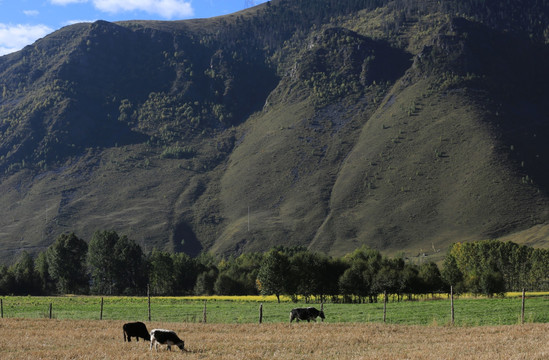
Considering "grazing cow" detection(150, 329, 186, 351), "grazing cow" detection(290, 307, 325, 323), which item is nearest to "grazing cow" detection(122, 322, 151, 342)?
"grazing cow" detection(150, 329, 186, 351)

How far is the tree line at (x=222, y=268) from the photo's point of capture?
4488 inches

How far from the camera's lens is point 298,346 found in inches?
1200

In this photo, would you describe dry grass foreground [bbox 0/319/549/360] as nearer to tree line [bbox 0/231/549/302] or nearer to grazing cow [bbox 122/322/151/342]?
grazing cow [bbox 122/322/151/342]

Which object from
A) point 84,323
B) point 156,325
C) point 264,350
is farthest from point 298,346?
point 84,323

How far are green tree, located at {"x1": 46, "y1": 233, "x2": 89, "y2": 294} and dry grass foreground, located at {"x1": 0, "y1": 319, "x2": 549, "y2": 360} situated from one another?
114157 mm

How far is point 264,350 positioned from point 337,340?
5217 millimetres

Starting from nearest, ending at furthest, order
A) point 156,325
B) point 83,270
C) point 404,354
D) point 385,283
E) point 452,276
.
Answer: point 404,354, point 156,325, point 385,283, point 452,276, point 83,270

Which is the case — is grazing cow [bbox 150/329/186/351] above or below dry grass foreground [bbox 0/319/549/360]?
above

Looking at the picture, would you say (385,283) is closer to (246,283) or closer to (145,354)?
(246,283)

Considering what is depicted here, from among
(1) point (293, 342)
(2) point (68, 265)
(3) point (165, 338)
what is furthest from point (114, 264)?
(1) point (293, 342)

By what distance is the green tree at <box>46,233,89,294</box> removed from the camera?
150500 millimetres

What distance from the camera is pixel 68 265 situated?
151375mm

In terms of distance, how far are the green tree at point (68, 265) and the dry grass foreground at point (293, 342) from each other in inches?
4494

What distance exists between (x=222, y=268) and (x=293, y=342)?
143604mm
